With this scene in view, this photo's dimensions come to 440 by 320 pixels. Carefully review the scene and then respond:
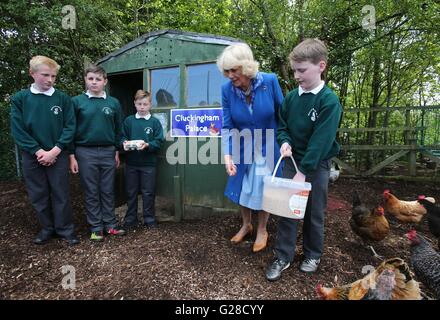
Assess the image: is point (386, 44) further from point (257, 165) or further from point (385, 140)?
point (257, 165)

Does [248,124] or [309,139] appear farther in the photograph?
[248,124]

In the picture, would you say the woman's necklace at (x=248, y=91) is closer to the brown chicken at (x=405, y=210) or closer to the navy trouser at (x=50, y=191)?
the navy trouser at (x=50, y=191)

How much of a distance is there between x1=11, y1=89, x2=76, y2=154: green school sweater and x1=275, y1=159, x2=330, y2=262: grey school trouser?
2353 mm

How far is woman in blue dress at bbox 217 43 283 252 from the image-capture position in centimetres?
277

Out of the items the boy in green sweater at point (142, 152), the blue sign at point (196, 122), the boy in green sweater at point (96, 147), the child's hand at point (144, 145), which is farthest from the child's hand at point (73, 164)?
the blue sign at point (196, 122)

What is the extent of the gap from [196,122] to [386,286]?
8.88 ft

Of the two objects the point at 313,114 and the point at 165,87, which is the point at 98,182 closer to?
the point at 165,87

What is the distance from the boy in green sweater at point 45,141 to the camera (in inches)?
129

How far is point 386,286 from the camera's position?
2.10 m

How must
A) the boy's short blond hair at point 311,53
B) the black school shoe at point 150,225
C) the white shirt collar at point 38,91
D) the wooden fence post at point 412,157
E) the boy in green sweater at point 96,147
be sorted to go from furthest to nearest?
the wooden fence post at point 412,157
the black school shoe at point 150,225
the boy in green sweater at point 96,147
the white shirt collar at point 38,91
the boy's short blond hair at point 311,53

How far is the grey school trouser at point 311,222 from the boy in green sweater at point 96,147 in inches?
78.3

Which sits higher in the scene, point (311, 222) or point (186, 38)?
point (186, 38)

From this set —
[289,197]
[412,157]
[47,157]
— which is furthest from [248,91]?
Result: [412,157]

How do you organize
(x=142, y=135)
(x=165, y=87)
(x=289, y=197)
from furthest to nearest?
(x=165, y=87) → (x=142, y=135) → (x=289, y=197)
